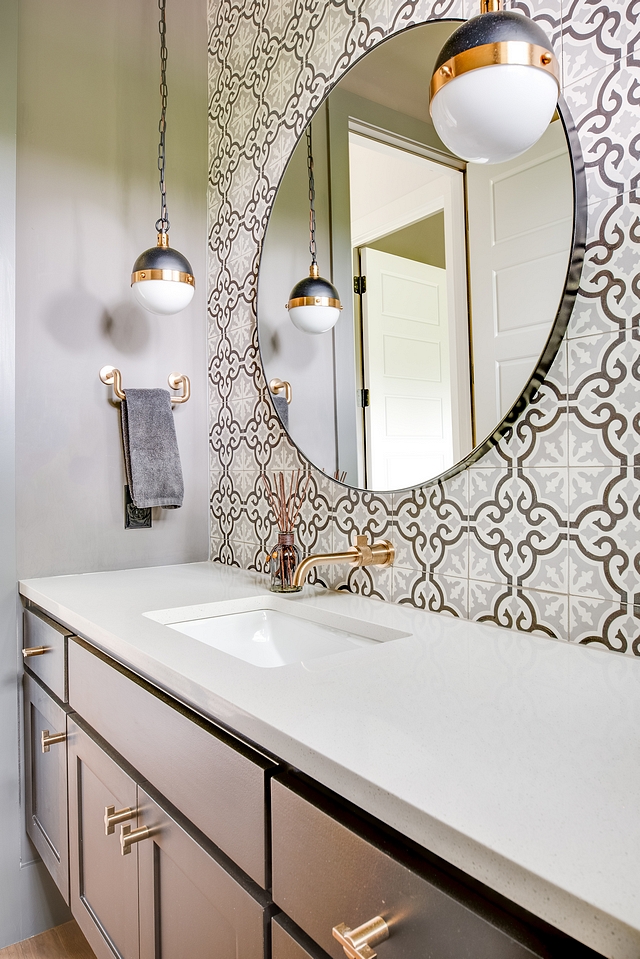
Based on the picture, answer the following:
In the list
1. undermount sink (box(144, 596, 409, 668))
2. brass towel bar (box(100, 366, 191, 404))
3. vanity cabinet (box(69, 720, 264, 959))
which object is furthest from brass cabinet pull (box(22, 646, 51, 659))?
brass towel bar (box(100, 366, 191, 404))

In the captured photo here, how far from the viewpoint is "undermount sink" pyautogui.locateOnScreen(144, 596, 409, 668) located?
1.20 m

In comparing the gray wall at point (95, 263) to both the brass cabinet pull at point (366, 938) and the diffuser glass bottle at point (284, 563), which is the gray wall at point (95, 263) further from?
the brass cabinet pull at point (366, 938)

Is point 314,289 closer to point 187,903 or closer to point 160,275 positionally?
point 160,275

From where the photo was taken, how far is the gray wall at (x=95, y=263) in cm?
169

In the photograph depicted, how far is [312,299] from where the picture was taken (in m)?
1.46

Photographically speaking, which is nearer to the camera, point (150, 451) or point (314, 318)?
point (314, 318)

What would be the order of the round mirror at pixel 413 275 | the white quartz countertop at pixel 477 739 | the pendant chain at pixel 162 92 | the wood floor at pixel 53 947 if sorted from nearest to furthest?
the white quartz countertop at pixel 477 739
the round mirror at pixel 413 275
the wood floor at pixel 53 947
the pendant chain at pixel 162 92

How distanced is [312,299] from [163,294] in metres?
0.41

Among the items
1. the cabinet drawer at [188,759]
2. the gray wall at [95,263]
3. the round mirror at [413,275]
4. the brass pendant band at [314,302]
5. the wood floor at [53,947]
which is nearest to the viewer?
the cabinet drawer at [188,759]

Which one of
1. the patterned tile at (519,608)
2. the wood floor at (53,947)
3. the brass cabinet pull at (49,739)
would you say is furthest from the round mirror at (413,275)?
the wood floor at (53,947)

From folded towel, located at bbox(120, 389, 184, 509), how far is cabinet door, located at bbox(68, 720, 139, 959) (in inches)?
25.8

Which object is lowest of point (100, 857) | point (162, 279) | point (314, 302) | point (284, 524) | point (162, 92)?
point (100, 857)

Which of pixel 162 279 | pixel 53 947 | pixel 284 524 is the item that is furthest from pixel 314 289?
pixel 53 947

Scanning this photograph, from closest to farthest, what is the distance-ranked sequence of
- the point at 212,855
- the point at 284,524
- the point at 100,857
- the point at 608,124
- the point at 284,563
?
the point at 212,855, the point at 608,124, the point at 100,857, the point at 284,563, the point at 284,524
